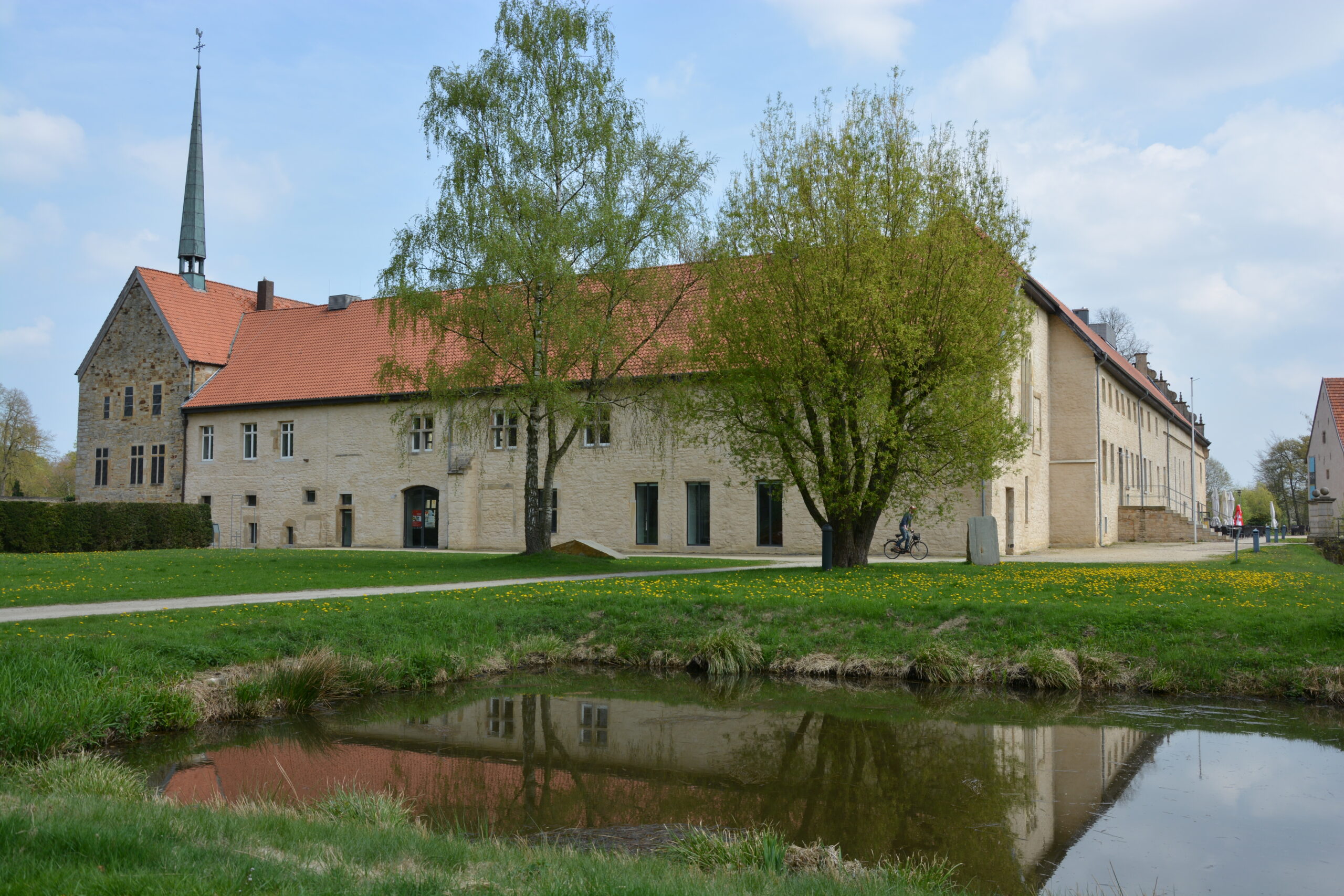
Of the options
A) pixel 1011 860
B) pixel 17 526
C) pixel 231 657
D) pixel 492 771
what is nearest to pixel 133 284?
pixel 17 526

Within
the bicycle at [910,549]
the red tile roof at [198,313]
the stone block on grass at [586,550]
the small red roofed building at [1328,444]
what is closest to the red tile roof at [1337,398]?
the small red roofed building at [1328,444]

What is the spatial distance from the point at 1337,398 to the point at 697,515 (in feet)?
136

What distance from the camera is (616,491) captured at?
121 ft

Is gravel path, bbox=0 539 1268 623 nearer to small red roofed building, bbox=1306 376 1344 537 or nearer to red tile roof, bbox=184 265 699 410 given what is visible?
red tile roof, bbox=184 265 699 410

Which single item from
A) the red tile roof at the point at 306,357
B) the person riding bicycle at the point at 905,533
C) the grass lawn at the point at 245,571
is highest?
the red tile roof at the point at 306,357

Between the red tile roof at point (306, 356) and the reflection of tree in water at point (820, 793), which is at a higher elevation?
the red tile roof at point (306, 356)

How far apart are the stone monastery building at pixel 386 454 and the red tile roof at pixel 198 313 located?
10 cm

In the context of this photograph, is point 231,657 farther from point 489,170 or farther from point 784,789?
point 489,170

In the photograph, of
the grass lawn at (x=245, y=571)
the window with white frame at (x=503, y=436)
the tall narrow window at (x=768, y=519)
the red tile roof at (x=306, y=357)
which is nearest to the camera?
the grass lawn at (x=245, y=571)

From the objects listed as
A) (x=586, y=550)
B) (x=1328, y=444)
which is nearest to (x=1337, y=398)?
(x=1328, y=444)

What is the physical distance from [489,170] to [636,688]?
54.6 feet

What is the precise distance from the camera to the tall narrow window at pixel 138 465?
152ft

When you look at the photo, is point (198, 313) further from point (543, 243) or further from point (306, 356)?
point (543, 243)

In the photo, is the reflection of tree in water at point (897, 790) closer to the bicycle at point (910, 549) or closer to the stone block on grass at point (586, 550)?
the stone block on grass at point (586, 550)
